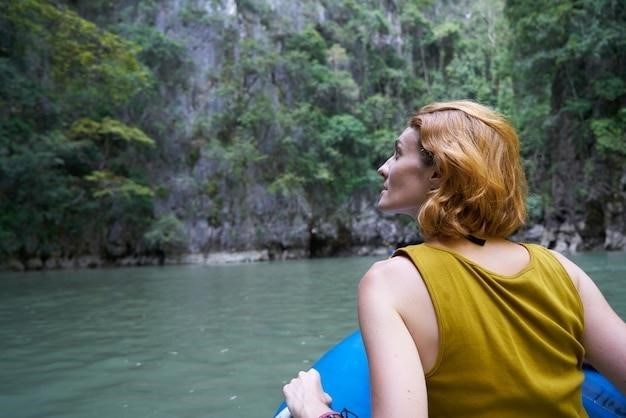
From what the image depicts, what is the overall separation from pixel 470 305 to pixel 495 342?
74 mm

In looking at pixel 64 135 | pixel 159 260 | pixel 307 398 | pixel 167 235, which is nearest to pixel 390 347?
pixel 307 398

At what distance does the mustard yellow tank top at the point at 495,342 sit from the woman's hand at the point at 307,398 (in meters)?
0.21

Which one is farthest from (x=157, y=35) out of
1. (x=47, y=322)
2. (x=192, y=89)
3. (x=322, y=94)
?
(x=47, y=322)

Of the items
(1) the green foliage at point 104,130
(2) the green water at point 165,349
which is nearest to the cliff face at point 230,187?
(1) the green foliage at point 104,130

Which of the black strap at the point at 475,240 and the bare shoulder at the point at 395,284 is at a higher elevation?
the black strap at the point at 475,240

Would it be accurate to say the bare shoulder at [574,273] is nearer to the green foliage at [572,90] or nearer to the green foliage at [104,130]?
the green foliage at [572,90]

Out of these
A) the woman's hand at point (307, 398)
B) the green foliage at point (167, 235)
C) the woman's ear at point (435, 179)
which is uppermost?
the green foliage at point (167, 235)

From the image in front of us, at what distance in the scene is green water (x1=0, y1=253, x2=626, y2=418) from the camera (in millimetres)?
2826

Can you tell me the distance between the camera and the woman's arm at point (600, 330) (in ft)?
3.54

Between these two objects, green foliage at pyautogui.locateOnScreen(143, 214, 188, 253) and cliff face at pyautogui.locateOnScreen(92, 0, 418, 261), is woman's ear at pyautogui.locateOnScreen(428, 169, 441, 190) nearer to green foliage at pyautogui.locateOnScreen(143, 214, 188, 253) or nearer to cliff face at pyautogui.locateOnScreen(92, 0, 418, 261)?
green foliage at pyautogui.locateOnScreen(143, 214, 188, 253)

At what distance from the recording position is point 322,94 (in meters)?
24.5

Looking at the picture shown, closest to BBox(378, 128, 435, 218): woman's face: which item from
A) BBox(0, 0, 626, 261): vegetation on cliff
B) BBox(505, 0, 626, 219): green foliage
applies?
BBox(0, 0, 626, 261): vegetation on cliff

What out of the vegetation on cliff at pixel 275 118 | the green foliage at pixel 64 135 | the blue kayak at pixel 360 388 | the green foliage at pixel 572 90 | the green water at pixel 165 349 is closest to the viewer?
the blue kayak at pixel 360 388

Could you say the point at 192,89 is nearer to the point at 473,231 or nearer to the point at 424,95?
the point at 424,95
